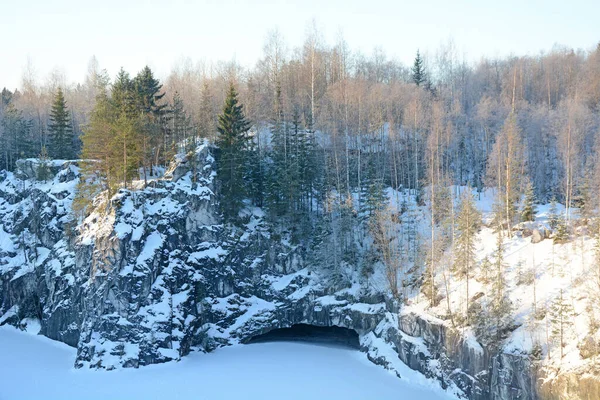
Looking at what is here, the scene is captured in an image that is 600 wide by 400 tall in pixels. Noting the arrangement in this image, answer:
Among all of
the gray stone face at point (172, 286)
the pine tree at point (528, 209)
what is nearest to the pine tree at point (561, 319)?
the gray stone face at point (172, 286)

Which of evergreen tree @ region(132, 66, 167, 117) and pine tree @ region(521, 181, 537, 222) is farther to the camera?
evergreen tree @ region(132, 66, 167, 117)

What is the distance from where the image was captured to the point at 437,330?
2959 centimetres

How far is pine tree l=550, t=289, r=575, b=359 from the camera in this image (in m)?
23.3

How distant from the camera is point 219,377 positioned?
99.5ft

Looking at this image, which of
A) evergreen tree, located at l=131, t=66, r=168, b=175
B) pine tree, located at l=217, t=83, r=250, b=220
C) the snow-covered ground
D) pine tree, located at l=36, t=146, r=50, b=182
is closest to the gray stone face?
pine tree, located at l=217, t=83, r=250, b=220

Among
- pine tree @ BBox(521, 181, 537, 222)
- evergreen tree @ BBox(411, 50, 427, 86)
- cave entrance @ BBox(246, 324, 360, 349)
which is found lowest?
cave entrance @ BBox(246, 324, 360, 349)

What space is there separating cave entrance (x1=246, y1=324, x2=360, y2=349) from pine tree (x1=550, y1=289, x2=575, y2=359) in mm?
16697

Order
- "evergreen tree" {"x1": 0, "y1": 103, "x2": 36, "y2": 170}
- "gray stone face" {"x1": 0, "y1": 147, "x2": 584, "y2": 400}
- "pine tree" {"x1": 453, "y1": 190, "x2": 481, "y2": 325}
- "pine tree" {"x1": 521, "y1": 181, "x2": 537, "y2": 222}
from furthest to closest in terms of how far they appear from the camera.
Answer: "evergreen tree" {"x1": 0, "y1": 103, "x2": 36, "y2": 170}, "pine tree" {"x1": 521, "y1": 181, "x2": 537, "y2": 222}, "gray stone face" {"x1": 0, "y1": 147, "x2": 584, "y2": 400}, "pine tree" {"x1": 453, "y1": 190, "x2": 481, "y2": 325}

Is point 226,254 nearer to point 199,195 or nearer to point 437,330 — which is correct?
point 199,195

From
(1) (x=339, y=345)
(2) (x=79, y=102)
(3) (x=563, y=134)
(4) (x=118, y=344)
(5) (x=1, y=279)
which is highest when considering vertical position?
(2) (x=79, y=102)

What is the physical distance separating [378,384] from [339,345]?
9247 millimetres

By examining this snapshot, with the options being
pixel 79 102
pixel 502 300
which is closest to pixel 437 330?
pixel 502 300

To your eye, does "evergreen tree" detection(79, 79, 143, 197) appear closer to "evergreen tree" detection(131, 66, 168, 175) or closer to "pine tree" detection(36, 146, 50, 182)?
"evergreen tree" detection(131, 66, 168, 175)

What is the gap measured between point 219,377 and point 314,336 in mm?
11899
